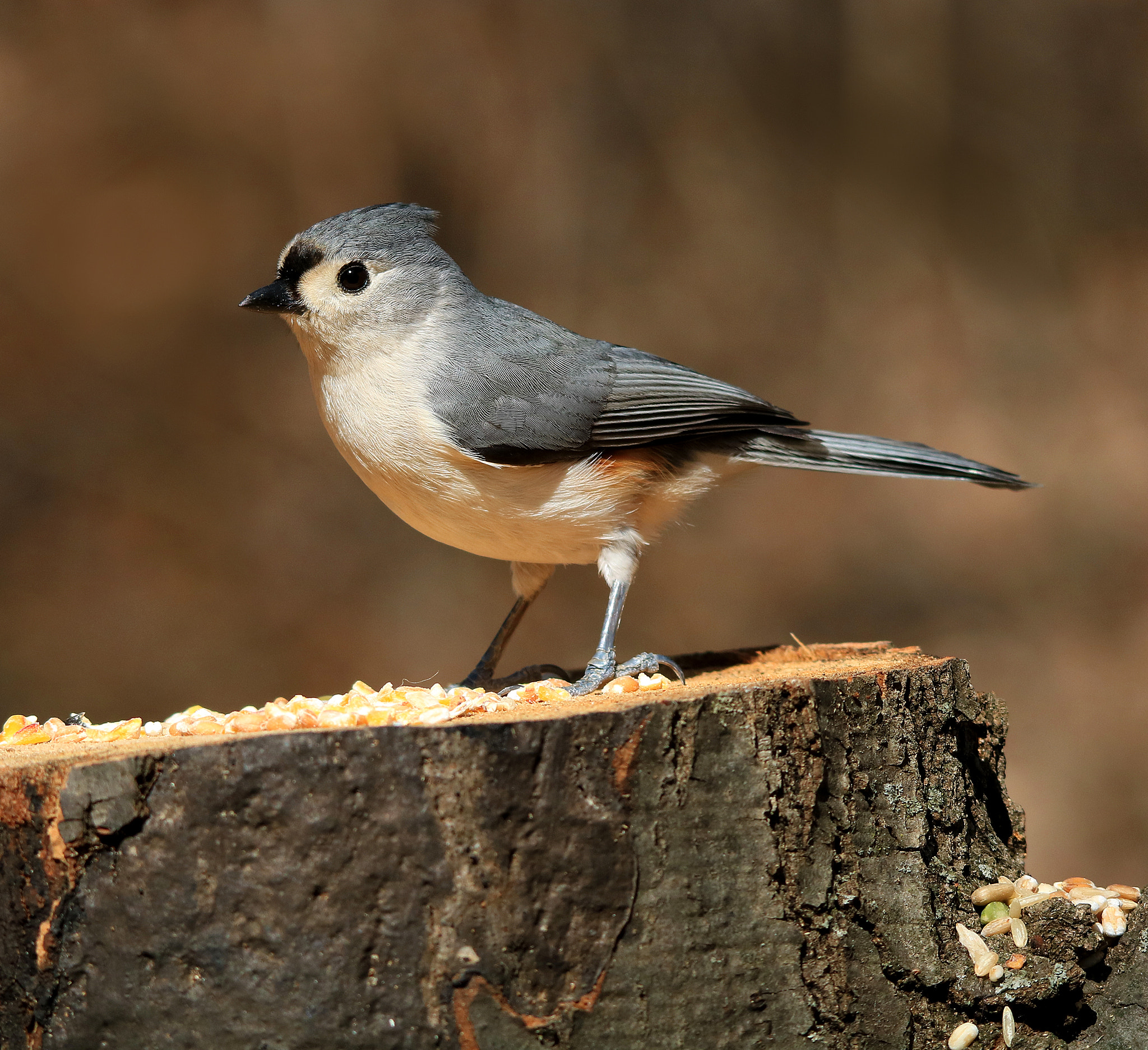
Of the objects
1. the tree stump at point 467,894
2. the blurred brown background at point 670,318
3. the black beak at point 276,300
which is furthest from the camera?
the blurred brown background at point 670,318

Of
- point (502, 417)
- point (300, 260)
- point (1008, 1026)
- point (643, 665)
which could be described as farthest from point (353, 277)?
point (1008, 1026)

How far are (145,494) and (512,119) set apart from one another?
8.57 ft

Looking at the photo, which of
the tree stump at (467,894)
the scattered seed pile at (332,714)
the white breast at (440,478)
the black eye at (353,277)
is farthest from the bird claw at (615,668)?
the black eye at (353,277)

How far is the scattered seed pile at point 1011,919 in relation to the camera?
1.96m

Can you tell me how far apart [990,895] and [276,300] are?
212 centimetres

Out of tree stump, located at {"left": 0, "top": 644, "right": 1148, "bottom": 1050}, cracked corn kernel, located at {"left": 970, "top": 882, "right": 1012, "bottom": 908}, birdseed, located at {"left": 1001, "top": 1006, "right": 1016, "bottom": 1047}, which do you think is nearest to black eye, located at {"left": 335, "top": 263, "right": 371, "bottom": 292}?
tree stump, located at {"left": 0, "top": 644, "right": 1148, "bottom": 1050}

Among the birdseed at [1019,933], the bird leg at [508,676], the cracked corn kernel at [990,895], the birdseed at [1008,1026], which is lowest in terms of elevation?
the birdseed at [1008,1026]

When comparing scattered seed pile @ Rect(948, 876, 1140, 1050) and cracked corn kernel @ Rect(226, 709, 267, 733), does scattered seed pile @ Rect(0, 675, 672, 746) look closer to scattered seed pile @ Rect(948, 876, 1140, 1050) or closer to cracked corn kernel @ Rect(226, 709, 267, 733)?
cracked corn kernel @ Rect(226, 709, 267, 733)

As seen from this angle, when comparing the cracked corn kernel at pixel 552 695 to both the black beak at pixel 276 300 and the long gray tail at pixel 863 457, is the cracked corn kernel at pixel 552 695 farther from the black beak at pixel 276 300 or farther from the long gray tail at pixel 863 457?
the black beak at pixel 276 300

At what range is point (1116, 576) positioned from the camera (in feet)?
17.3

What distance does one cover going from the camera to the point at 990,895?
2090 millimetres

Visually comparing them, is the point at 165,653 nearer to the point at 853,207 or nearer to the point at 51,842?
the point at 51,842

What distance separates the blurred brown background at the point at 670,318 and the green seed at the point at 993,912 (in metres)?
3.04

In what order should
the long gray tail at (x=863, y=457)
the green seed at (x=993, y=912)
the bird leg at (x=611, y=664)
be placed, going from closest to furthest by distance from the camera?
the green seed at (x=993, y=912)
the bird leg at (x=611, y=664)
the long gray tail at (x=863, y=457)
